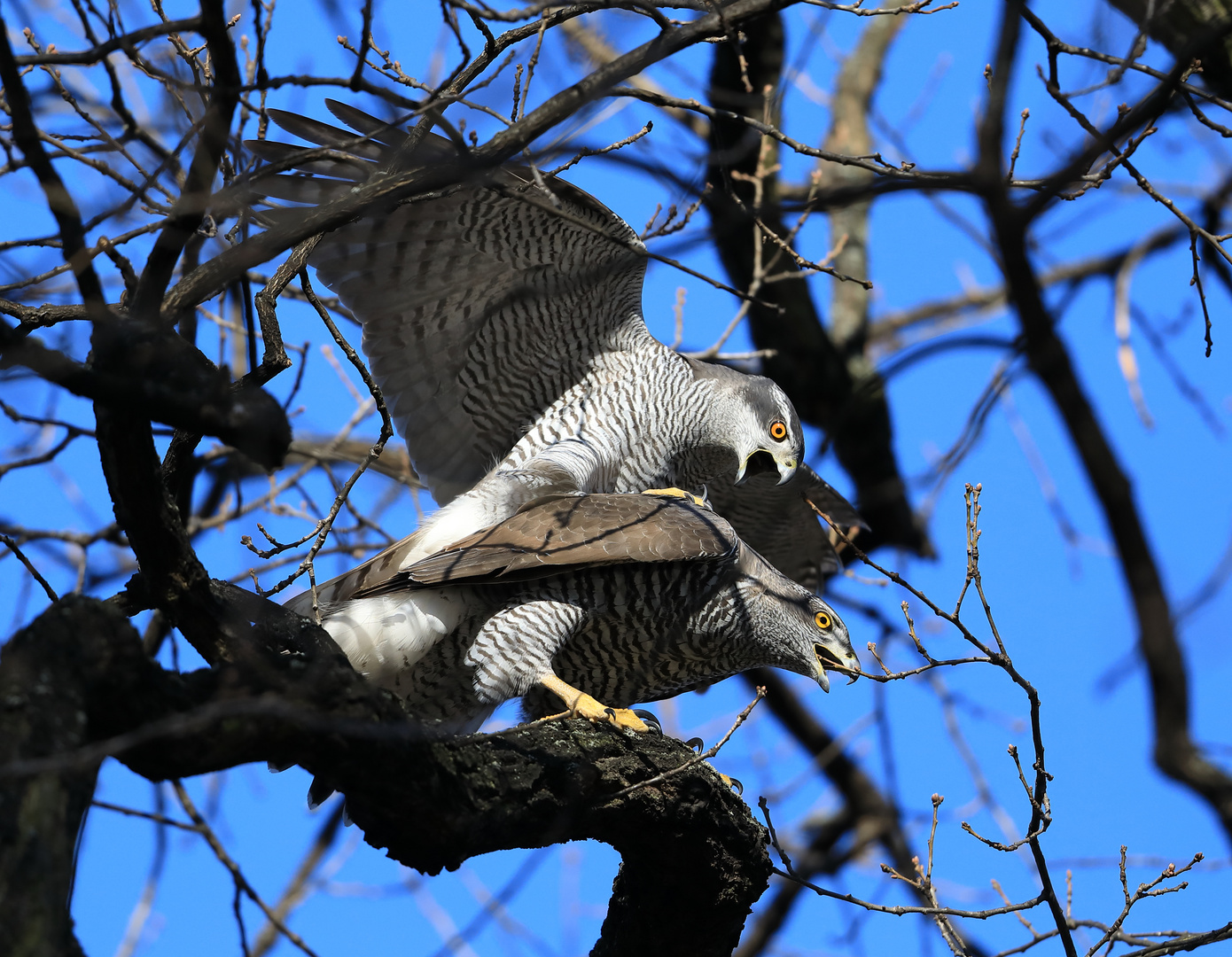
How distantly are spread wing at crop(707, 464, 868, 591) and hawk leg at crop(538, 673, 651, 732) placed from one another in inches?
72.1

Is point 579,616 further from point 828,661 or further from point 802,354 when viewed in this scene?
point 802,354

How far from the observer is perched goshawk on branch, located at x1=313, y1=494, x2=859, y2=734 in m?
4.36

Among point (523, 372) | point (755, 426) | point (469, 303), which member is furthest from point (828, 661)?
point (469, 303)

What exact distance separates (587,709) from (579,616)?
16.1 inches

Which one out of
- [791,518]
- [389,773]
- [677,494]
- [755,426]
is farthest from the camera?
[791,518]

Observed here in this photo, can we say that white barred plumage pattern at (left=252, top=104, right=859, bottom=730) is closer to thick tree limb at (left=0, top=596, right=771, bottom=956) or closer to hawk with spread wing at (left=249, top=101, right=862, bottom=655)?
hawk with spread wing at (left=249, top=101, right=862, bottom=655)

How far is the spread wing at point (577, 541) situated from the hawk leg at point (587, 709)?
0.44 metres

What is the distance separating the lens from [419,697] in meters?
4.68

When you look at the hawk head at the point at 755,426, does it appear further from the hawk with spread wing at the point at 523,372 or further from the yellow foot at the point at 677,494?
the yellow foot at the point at 677,494

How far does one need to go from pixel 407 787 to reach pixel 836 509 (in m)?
3.76

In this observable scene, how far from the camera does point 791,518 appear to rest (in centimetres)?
611

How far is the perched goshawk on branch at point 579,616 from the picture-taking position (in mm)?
4355

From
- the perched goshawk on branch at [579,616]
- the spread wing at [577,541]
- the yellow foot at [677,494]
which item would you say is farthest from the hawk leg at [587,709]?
the yellow foot at [677,494]

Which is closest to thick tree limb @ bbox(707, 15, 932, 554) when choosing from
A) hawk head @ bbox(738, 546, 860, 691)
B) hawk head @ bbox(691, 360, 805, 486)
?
hawk head @ bbox(691, 360, 805, 486)
